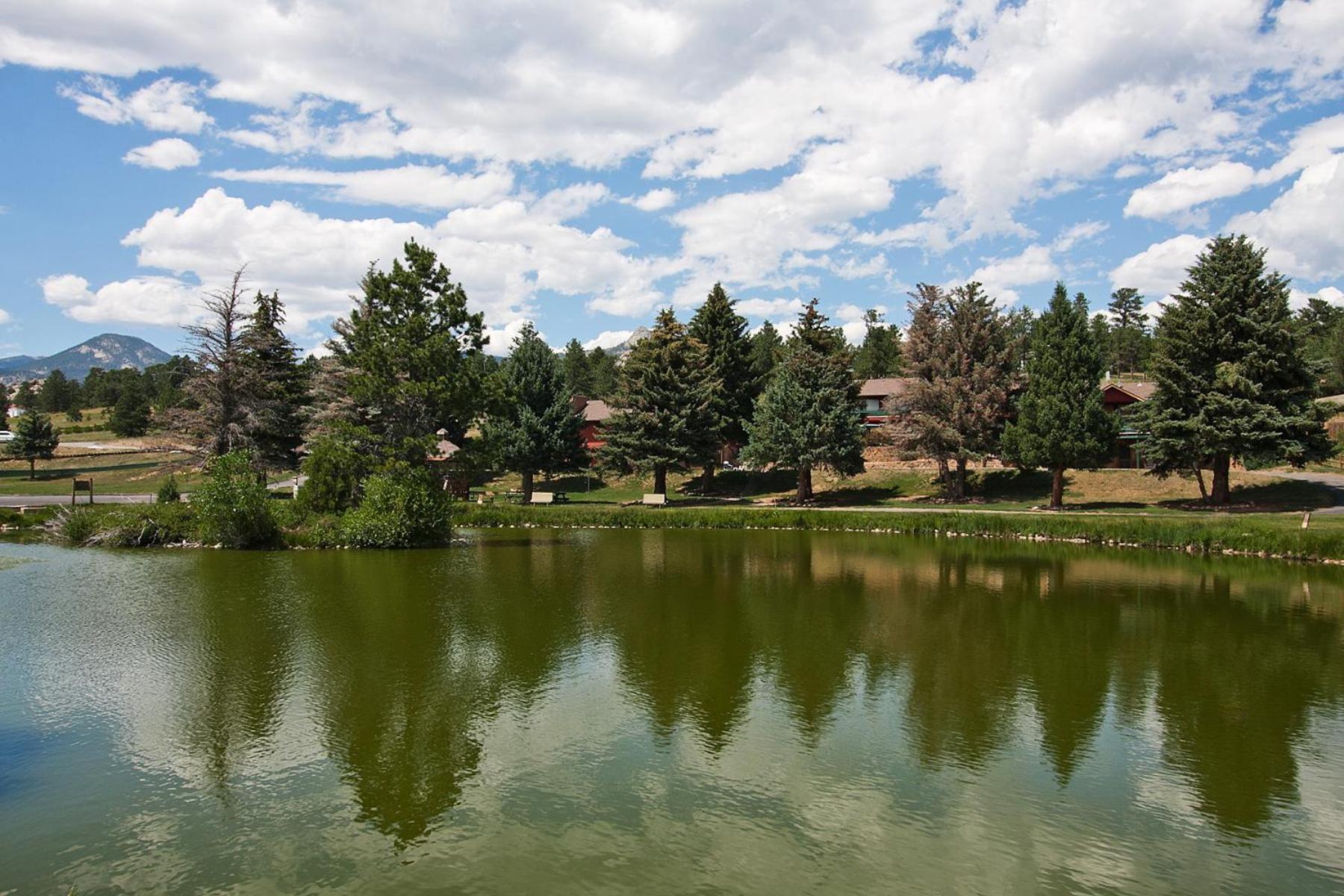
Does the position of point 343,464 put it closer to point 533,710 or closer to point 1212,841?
point 533,710

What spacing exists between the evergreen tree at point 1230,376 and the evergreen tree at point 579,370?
78854mm

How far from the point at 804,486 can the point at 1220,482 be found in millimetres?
22532

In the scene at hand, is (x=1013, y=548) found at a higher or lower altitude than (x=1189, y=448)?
lower

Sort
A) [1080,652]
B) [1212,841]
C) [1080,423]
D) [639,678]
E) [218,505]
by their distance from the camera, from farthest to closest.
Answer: [1080,423]
[218,505]
[1080,652]
[639,678]
[1212,841]

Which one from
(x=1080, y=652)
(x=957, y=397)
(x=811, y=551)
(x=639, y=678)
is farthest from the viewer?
(x=957, y=397)

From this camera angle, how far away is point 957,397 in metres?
50.3

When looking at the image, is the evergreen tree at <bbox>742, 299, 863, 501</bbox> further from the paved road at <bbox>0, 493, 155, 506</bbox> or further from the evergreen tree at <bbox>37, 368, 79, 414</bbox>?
the evergreen tree at <bbox>37, 368, 79, 414</bbox>

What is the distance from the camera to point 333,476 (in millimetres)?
35469

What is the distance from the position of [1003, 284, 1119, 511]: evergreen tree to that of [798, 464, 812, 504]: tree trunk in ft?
40.1

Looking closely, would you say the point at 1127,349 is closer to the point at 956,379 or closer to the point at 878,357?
the point at 878,357

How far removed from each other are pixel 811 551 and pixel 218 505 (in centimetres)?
2306

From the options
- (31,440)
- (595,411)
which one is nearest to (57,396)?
(31,440)

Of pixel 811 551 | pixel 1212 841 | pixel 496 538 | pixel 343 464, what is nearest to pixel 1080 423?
pixel 811 551

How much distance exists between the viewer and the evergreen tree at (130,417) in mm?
90125
